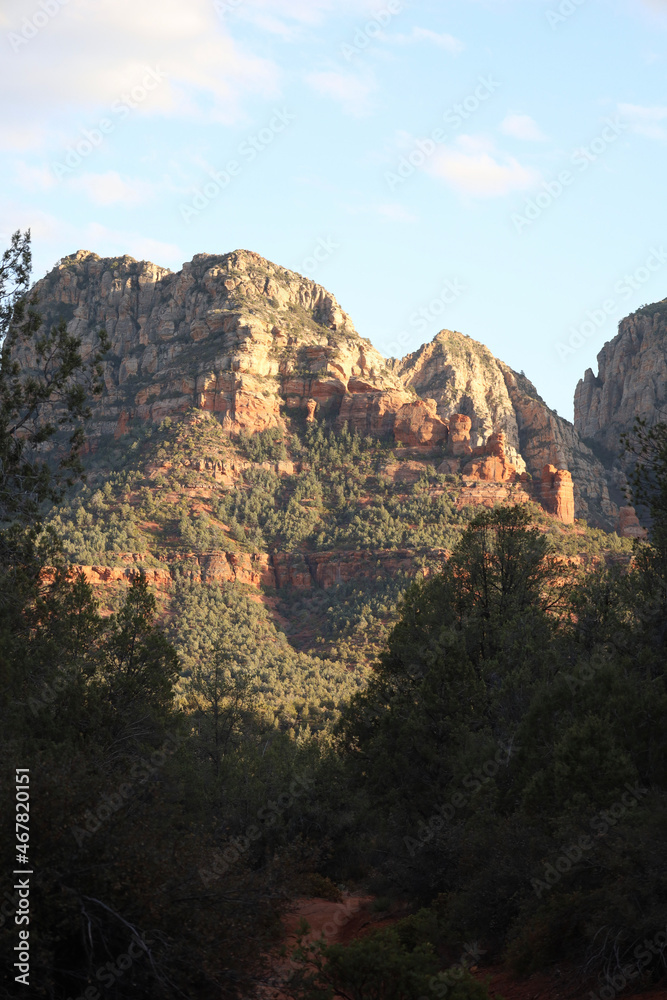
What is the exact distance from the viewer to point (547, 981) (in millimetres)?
14625

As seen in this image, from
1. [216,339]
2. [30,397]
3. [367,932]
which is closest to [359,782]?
[367,932]

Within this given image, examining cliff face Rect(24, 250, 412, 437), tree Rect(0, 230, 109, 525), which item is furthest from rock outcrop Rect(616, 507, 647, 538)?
tree Rect(0, 230, 109, 525)

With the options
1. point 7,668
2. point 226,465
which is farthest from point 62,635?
point 226,465

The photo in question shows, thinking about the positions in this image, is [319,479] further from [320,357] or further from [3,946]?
[3,946]

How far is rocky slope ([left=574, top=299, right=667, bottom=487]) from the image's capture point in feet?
508

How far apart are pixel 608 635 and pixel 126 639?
15.7 metres

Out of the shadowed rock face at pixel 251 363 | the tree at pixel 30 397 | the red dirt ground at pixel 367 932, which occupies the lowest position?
the red dirt ground at pixel 367 932

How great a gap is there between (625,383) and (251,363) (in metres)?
76.8

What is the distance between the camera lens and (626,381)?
163000 millimetres

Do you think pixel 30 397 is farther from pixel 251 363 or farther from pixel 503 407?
pixel 503 407

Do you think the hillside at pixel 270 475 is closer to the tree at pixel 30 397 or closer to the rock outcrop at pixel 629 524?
the rock outcrop at pixel 629 524

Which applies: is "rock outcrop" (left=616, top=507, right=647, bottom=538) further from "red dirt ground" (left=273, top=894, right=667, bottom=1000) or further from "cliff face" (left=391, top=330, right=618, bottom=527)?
"red dirt ground" (left=273, top=894, right=667, bottom=1000)

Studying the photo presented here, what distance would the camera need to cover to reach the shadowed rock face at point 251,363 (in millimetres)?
124812

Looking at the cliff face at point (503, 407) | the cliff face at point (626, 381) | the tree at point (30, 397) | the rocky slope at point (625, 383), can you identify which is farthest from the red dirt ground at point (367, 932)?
the cliff face at point (626, 381)
